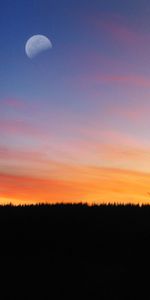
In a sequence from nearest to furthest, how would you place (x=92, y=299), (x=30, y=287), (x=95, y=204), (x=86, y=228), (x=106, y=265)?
(x=92, y=299) → (x=30, y=287) → (x=106, y=265) → (x=86, y=228) → (x=95, y=204)

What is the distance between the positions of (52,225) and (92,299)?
7.62 meters

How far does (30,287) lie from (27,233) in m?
6.00

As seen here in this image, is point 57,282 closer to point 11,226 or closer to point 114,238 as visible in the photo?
point 114,238

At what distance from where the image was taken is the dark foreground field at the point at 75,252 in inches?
563

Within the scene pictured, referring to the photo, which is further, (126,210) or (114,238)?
(126,210)

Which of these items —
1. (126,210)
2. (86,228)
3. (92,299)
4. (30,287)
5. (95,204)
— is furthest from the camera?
(95,204)

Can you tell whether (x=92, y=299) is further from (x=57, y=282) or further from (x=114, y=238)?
(x=114, y=238)

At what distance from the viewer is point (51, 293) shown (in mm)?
13891

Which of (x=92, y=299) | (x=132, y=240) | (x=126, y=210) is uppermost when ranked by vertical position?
(x=126, y=210)

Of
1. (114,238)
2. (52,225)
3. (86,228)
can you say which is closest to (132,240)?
(114,238)

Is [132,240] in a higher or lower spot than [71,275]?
higher

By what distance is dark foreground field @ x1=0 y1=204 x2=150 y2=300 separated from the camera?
14.3 m

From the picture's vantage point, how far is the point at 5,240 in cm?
2020

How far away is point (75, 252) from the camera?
18172mm
